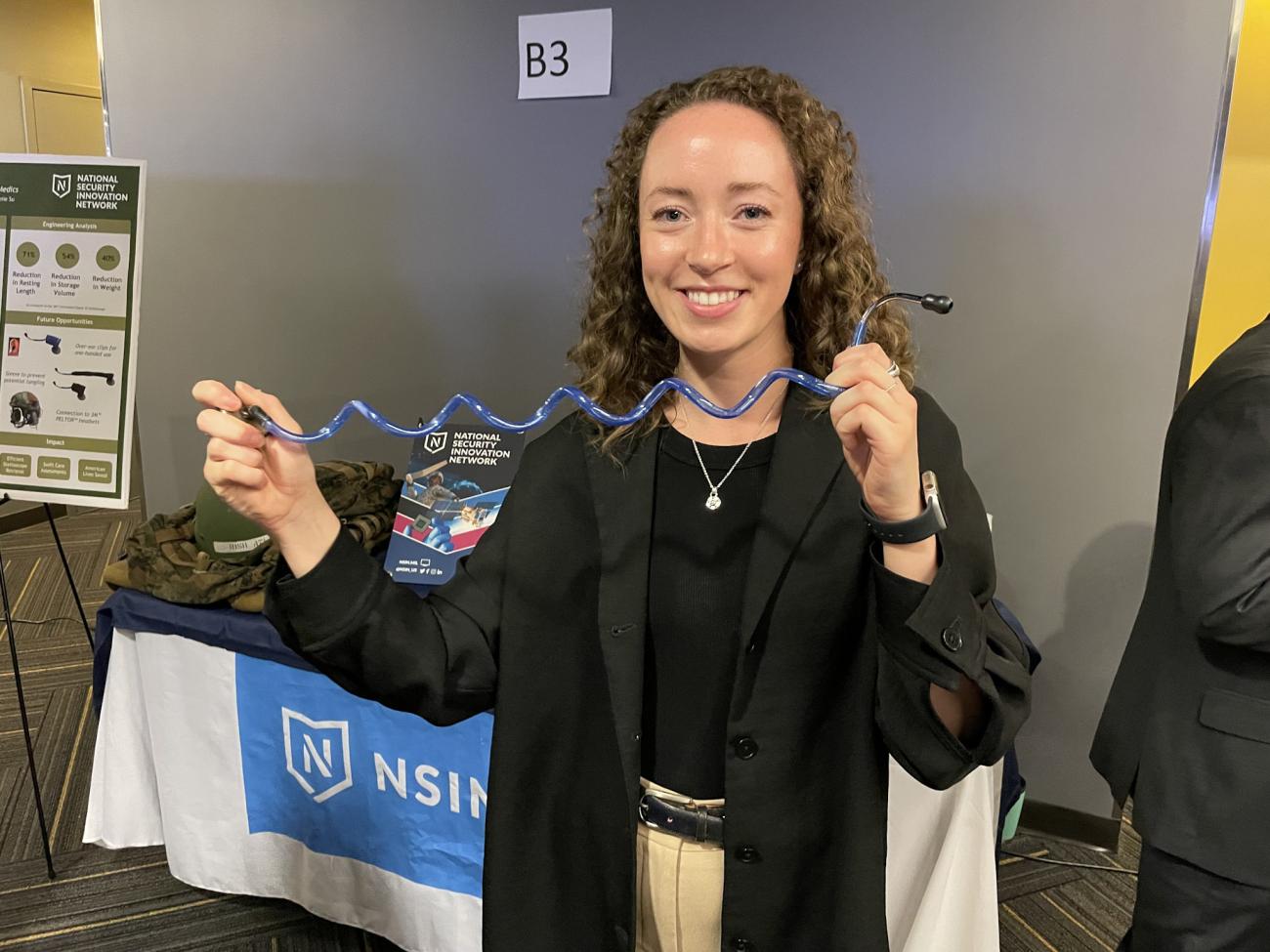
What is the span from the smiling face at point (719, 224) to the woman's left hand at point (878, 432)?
0.59 ft

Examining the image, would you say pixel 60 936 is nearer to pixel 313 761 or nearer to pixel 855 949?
pixel 313 761

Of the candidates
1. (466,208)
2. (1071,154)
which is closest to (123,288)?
(466,208)

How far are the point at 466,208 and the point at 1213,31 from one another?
1891 millimetres

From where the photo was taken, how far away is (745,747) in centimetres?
94

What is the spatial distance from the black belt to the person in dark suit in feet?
2.45

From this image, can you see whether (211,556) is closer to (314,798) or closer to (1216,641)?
(314,798)

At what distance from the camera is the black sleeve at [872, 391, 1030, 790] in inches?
30.6

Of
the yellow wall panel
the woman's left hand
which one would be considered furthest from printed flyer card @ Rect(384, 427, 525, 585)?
the yellow wall panel

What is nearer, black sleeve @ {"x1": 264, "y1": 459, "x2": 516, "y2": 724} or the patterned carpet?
black sleeve @ {"x1": 264, "y1": 459, "x2": 516, "y2": 724}

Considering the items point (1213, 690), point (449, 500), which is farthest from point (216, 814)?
point (1213, 690)

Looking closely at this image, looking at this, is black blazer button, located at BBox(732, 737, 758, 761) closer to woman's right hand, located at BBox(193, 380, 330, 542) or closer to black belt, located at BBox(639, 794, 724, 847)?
black belt, located at BBox(639, 794, 724, 847)

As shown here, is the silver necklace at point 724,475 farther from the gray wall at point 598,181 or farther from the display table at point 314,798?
the gray wall at point 598,181

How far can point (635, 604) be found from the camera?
98cm

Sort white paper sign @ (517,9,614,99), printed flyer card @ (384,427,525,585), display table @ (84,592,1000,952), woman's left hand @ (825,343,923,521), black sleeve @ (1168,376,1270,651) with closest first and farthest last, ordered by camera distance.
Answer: woman's left hand @ (825,343,923,521)
black sleeve @ (1168,376,1270,651)
display table @ (84,592,1000,952)
printed flyer card @ (384,427,525,585)
white paper sign @ (517,9,614,99)
